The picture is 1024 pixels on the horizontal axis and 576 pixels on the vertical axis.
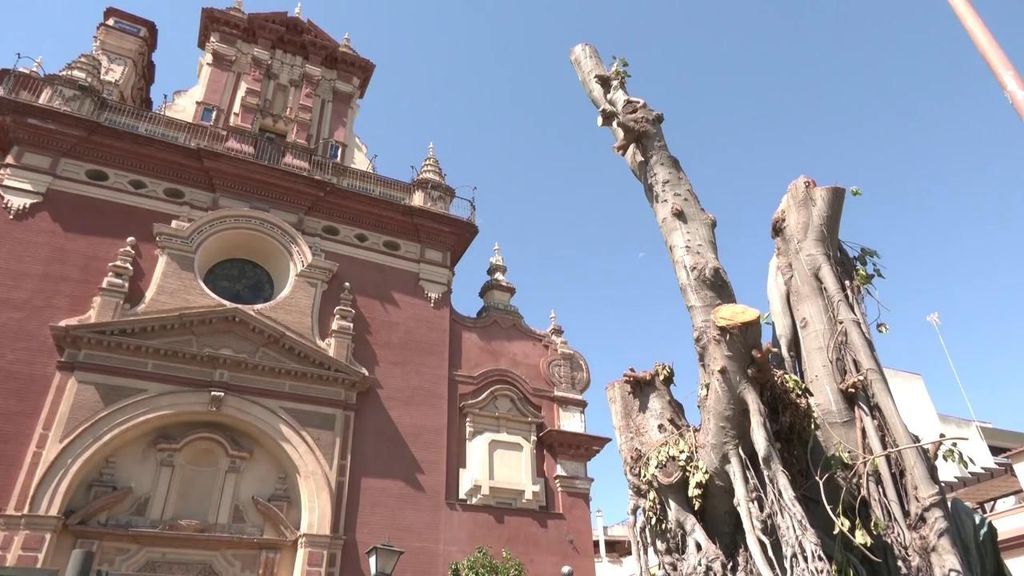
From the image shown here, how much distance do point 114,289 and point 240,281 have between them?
2863 mm

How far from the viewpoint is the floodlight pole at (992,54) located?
3.91 metres

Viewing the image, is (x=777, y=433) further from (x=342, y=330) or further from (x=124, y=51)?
(x=124, y=51)

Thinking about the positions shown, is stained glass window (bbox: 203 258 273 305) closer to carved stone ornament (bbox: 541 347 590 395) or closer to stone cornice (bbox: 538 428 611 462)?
carved stone ornament (bbox: 541 347 590 395)

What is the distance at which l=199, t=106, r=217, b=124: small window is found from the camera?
18141 mm

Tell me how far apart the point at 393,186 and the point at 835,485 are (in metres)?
15.1

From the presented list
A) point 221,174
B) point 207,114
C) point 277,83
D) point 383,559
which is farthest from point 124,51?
point 383,559

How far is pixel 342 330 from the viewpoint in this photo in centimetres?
1531

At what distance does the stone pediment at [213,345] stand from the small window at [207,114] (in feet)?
22.5

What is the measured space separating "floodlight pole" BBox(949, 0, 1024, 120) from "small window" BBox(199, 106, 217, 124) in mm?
17929

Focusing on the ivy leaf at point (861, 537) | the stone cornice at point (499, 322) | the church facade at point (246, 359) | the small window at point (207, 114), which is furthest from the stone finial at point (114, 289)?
the ivy leaf at point (861, 537)

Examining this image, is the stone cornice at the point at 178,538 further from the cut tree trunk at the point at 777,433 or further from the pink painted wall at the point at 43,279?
the cut tree trunk at the point at 777,433

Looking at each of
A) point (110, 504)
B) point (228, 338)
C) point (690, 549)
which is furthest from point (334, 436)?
point (690, 549)

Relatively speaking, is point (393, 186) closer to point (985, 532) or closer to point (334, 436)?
point (334, 436)

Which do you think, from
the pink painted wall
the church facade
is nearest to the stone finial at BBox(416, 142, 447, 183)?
the church facade
